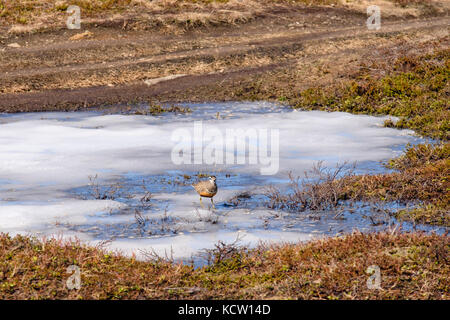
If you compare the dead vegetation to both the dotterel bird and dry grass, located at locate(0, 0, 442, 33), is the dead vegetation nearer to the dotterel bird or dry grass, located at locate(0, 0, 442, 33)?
the dotterel bird

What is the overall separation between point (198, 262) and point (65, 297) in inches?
91.9

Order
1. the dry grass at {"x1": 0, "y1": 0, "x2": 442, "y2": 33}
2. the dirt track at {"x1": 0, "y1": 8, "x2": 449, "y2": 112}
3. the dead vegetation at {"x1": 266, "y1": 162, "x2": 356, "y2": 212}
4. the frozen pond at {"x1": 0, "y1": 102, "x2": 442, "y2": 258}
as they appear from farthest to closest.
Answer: the dry grass at {"x1": 0, "y1": 0, "x2": 442, "y2": 33} → the dirt track at {"x1": 0, "y1": 8, "x2": 449, "y2": 112} → the dead vegetation at {"x1": 266, "y1": 162, "x2": 356, "y2": 212} → the frozen pond at {"x1": 0, "y1": 102, "x2": 442, "y2": 258}

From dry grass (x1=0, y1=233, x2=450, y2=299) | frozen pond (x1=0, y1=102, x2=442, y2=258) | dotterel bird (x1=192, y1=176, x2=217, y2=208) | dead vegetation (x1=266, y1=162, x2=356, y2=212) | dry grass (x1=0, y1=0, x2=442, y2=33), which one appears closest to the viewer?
dry grass (x1=0, y1=233, x2=450, y2=299)

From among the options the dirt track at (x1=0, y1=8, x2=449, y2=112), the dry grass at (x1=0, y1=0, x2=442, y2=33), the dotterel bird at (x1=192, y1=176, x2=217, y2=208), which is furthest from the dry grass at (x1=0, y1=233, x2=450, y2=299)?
the dry grass at (x1=0, y1=0, x2=442, y2=33)

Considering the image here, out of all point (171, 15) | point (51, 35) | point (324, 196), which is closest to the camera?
point (324, 196)

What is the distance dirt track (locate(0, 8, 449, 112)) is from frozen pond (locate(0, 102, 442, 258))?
179cm

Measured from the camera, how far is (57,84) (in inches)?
925

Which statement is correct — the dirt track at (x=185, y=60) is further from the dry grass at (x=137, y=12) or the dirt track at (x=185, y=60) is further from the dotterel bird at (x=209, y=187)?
the dotterel bird at (x=209, y=187)

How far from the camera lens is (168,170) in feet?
50.0

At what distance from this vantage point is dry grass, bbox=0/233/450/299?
7.73 meters

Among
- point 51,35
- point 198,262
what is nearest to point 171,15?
point 51,35

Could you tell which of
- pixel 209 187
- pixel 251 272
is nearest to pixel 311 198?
pixel 209 187

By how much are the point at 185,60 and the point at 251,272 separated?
60.1ft
